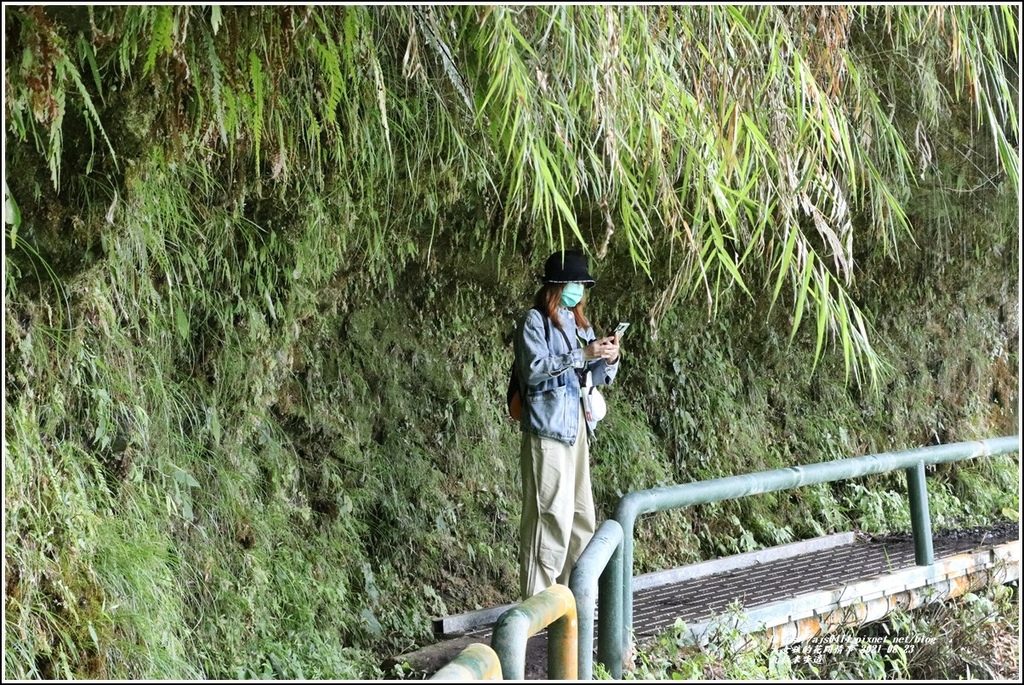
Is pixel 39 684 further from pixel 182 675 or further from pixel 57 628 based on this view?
pixel 182 675

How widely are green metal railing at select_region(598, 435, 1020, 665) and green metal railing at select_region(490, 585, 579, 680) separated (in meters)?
0.60

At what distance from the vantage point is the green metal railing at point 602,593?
2270 millimetres

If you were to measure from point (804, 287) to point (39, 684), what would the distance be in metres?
1.86

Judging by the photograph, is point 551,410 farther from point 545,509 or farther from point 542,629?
point 542,629

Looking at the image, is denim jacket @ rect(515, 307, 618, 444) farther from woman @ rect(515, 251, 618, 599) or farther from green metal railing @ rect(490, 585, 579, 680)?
green metal railing @ rect(490, 585, 579, 680)

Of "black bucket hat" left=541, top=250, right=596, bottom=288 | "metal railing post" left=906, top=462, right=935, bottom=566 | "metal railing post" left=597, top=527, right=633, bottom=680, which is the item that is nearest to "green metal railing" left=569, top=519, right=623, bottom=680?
"metal railing post" left=597, top=527, right=633, bottom=680

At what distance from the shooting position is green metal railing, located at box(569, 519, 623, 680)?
89.4 inches

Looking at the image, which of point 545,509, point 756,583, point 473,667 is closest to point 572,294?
point 545,509

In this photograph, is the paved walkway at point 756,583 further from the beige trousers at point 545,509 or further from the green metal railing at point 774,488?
the green metal railing at point 774,488

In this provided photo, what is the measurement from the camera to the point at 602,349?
156 inches

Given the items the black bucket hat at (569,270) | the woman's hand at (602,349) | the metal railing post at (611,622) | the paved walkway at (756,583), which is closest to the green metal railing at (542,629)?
the metal railing post at (611,622)

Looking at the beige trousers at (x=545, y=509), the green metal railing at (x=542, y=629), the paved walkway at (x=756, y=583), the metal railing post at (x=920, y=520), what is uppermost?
the green metal railing at (x=542, y=629)

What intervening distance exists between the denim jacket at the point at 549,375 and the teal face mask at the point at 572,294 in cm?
5

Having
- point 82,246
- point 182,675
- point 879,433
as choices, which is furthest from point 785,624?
point 879,433
